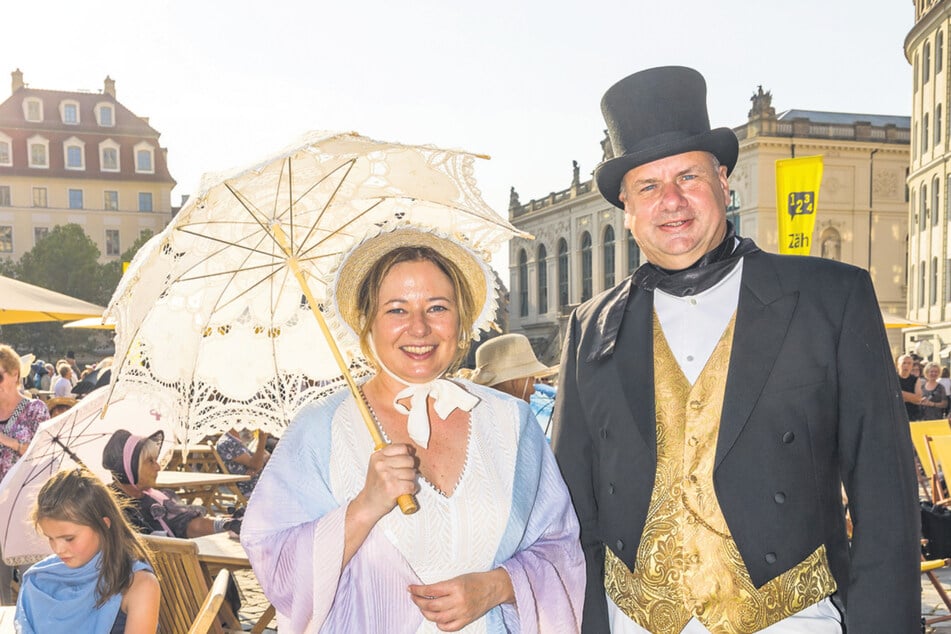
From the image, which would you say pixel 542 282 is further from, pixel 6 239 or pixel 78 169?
pixel 6 239

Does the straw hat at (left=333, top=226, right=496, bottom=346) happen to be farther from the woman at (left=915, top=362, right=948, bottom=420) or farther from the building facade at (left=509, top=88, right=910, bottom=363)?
the building facade at (left=509, top=88, right=910, bottom=363)

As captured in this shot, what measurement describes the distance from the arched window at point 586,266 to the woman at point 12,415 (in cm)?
5260

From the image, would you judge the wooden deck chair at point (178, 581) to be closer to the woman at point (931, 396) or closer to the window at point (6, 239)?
the woman at point (931, 396)

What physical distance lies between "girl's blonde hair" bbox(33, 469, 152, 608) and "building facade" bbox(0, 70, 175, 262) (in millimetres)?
58618

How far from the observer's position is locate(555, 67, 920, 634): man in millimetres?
2008

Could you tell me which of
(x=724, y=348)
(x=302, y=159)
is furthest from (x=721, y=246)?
(x=302, y=159)

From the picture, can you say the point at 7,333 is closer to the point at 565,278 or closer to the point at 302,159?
the point at 565,278

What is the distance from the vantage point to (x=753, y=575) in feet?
6.68

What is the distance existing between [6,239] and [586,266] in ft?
125

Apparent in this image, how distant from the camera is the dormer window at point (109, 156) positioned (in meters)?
56.6

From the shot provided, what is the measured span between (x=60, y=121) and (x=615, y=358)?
2400 inches

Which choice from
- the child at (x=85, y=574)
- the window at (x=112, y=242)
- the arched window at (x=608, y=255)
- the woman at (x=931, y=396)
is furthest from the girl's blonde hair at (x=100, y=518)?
the window at (x=112, y=242)

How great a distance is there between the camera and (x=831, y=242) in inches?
1644

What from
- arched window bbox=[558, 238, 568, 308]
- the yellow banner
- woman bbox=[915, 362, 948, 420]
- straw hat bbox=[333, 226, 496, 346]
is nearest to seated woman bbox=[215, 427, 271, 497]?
straw hat bbox=[333, 226, 496, 346]
